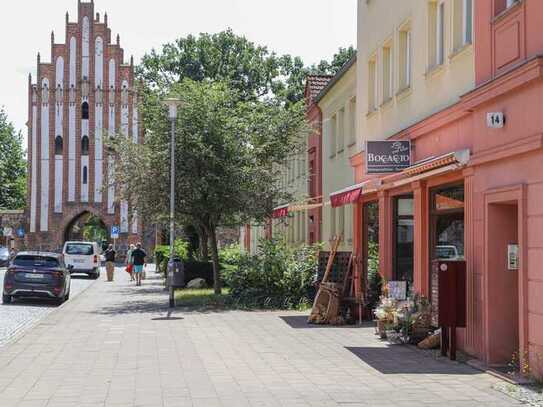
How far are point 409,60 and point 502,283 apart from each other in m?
6.43

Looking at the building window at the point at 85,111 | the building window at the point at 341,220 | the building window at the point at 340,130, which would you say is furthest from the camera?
Answer: the building window at the point at 85,111

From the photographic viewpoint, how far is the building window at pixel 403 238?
1633 cm

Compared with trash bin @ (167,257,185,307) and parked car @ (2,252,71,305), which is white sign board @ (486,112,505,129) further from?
parked car @ (2,252,71,305)

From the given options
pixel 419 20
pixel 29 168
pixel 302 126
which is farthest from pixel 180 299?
pixel 29 168

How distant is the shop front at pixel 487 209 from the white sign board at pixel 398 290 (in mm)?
254

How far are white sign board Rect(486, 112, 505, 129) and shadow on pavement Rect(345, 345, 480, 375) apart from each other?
291 centimetres

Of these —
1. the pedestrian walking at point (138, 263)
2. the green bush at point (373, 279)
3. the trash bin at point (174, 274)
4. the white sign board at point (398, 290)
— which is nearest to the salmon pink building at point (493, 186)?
the white sign board at point (398, 290)

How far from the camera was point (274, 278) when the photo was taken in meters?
22.2

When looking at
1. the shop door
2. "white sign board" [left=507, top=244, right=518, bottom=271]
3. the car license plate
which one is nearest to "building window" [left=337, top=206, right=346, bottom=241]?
the car license plate

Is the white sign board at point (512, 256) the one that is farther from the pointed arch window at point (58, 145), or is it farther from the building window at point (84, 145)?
the pointed arch window at point (58, 145)

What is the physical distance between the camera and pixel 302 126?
27547mm

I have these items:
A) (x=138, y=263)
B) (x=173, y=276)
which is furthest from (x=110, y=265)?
(x=173, y=276)

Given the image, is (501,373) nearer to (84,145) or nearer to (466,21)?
(466,21)

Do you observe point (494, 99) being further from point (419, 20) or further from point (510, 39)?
point (419, 20)
